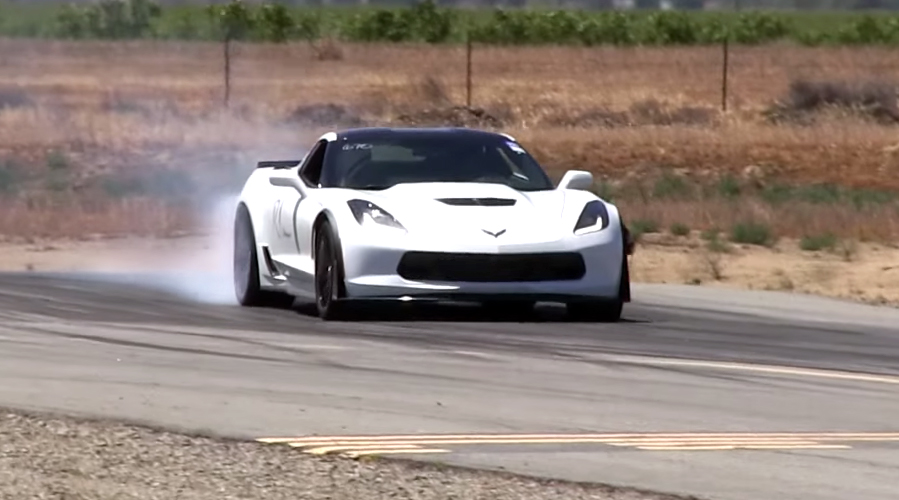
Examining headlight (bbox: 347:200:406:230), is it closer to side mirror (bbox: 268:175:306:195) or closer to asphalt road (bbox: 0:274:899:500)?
asphalt road (bbox: 0:274:899:500)

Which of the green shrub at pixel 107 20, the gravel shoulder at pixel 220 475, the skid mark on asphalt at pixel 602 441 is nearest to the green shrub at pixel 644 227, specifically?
the skid mark on asphalt at pixel 602 441

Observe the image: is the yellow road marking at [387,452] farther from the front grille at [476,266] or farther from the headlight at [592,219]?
the headlight at [592,219]

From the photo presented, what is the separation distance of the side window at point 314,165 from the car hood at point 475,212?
889 millimetres

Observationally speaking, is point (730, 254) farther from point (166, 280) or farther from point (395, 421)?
point (395, 421)

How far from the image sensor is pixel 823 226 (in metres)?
24.7

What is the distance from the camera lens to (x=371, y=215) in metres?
14.8

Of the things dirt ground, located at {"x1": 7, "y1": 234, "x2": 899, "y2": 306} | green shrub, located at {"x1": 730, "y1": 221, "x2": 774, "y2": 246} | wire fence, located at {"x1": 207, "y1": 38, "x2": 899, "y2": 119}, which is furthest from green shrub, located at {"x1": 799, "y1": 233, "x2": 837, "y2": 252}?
wire fence, located at {"x1": 207, "y1": 38, "x2": 899, "y2": 119}

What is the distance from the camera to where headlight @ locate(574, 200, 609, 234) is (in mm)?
14914

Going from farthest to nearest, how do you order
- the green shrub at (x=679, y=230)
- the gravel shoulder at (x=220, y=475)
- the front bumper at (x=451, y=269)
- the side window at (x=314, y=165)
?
the green shrub at (x=679, y=230), the side window at (x=314, y=165), the front bumper at (x=451, y=269), the gravel shoulder at (x=220, y=475)

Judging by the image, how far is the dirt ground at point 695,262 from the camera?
Answer: 64.1ft

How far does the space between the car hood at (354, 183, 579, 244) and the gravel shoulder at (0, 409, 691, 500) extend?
5.02m

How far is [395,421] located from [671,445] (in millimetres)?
1377

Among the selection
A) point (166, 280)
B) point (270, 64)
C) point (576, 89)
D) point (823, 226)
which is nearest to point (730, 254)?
point (823, 226)

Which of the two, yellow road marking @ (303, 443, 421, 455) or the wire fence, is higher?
yellow road marking @ (303, 443, 421, 455)
